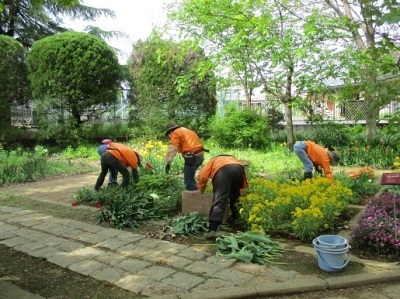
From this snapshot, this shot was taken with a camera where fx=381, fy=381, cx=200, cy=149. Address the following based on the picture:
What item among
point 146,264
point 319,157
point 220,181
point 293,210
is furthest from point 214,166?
point 319,157

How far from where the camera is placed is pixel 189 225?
5.30m

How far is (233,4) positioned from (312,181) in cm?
691

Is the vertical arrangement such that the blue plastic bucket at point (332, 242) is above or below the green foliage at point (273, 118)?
below

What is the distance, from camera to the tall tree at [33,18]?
19.8 meters

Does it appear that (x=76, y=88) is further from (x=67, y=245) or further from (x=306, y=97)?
(x=67, y=245)

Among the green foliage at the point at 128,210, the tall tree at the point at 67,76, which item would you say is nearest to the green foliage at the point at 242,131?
the tall tree at the point at 67,76

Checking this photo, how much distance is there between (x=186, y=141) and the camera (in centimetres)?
Answer: 679

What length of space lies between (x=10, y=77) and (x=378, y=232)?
44.9 feet

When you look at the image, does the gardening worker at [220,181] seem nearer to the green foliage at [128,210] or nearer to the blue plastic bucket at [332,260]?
the green foliage at [128,210]

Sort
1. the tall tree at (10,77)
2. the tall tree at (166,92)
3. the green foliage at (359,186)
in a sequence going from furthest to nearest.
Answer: the tall tree at (166,92) < the tall tree at (10,77) < the green foliage at (359,186)

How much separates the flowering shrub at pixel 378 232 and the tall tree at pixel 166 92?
11378 millimetres

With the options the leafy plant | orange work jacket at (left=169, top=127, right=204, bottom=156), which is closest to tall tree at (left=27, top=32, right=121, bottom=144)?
orange work jacket at (left=169, top=127, right=204, bottom=156)

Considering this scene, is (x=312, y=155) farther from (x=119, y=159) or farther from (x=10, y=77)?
(x=10, y=77)

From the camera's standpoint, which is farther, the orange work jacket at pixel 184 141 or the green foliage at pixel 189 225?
the orange work jacket at pixel 184 141
